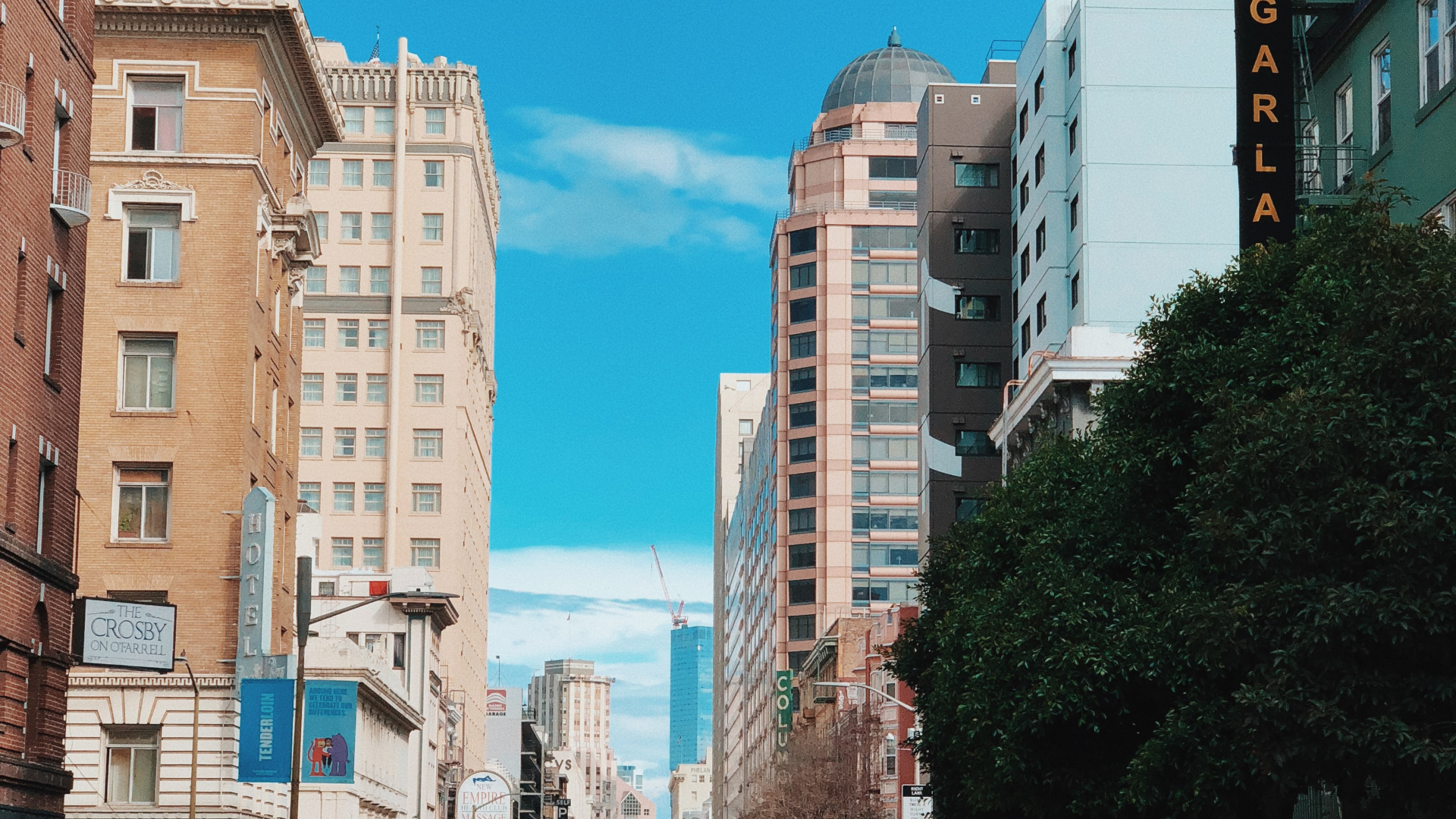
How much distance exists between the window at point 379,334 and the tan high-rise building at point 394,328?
0.24 ft

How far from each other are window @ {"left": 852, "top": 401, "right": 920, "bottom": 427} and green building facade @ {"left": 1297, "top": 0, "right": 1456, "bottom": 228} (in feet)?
343

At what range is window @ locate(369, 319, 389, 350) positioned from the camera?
120562 millimetres

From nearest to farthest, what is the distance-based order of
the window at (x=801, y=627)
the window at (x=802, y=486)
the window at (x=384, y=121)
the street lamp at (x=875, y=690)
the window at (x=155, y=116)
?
the window at (x=155, y=116) < the street lamp at (x=875, y=690) < the window at (x=384, y=121) < the window at (x=801, y=627) < the window at (x=802, y=486)

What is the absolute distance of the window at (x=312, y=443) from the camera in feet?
389

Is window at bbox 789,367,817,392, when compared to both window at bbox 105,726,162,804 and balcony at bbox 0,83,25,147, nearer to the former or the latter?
window at bbox 105,726,162,804

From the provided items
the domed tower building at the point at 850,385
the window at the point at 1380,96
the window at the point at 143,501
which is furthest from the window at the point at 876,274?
the window at the point at 1380,96

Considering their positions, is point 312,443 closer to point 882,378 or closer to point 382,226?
point 382,226

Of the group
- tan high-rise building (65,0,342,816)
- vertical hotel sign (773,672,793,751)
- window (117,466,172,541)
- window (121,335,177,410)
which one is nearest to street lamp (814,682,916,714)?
tan high-rise building (65,0,342,816)

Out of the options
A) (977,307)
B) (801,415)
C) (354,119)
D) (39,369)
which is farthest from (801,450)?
(39,369)

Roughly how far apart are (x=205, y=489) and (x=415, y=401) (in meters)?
71.1

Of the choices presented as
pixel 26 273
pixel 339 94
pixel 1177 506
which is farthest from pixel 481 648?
pixel 1177 506

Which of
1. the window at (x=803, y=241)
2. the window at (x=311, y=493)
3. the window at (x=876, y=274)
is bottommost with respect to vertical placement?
the window at (x=311, y=493)

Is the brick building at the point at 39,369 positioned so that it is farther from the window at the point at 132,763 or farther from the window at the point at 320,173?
the window at the point at 320,173

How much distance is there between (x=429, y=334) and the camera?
121 m
